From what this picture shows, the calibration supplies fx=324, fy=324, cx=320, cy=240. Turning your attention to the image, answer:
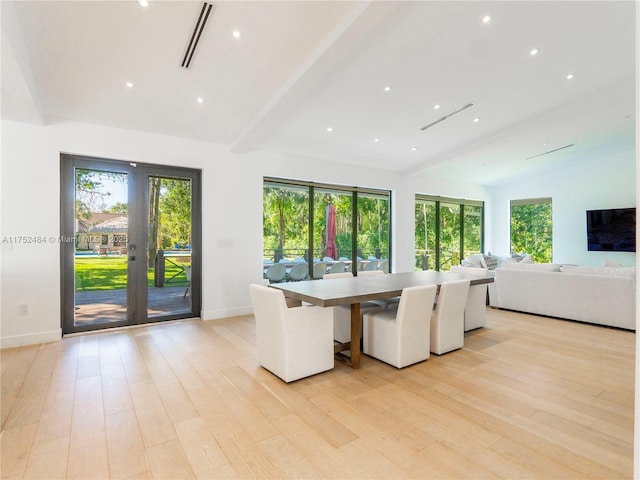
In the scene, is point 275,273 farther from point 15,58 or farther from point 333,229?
point 15,58

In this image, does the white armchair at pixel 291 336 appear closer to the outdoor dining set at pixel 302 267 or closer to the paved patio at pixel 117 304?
the paved patio at pixel 117 304

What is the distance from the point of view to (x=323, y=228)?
6.60m

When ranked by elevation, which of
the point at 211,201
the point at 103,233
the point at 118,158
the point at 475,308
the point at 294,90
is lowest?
the point at 475,308

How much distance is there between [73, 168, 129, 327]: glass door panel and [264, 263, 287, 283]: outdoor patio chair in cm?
217

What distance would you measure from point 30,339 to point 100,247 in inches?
51.0

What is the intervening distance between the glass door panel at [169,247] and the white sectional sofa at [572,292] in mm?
5304

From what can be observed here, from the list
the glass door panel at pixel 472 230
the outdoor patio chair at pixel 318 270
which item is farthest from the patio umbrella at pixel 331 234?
the glass door panel at pixel 472 230

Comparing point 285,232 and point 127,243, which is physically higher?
point 285,232

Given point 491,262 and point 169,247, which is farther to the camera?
point 491,262

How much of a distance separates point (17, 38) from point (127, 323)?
11.2 ft

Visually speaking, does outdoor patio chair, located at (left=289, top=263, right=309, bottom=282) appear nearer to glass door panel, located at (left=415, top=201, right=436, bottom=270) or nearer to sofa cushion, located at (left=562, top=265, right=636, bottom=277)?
glass door panel, located at (left=415, top=201, right=436, bottom=270)

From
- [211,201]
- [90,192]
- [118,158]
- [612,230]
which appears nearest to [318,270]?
[211,201]

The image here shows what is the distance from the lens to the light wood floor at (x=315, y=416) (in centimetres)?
179

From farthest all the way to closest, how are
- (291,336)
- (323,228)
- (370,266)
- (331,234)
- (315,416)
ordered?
1. (370,266)
2. (331,234)
3. (323,228)
4. (291,336)
5. (315,416)
